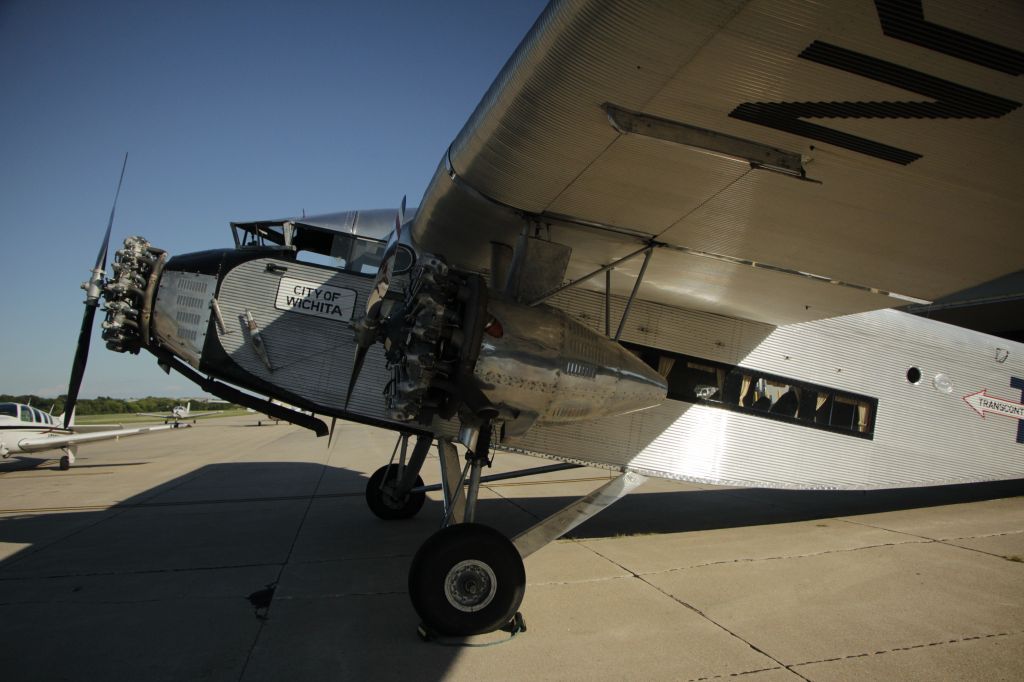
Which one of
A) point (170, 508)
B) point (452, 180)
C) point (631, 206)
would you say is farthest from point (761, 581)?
point (170, 508)

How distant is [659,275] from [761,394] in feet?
7.30

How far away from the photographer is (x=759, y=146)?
10.4ft

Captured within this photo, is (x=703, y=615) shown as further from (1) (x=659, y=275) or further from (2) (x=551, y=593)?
(1) (x=659, y=275)

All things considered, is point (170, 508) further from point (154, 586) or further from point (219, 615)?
point (219, 615)

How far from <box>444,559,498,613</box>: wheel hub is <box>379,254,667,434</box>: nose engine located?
3.50ft

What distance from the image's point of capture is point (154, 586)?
4812mm

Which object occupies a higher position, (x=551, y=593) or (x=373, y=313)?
(x=373, y=313)

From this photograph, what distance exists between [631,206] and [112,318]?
4.37m

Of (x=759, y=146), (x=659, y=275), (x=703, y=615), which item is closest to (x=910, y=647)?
(x=703, y=615)

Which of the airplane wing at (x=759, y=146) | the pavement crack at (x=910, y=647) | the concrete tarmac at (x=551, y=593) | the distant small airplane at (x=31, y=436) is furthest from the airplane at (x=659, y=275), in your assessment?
the distant small airplane at (x=31, y=436)

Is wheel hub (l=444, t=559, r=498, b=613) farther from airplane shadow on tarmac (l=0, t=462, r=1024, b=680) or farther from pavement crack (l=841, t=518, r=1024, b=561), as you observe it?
pavement crack (l=841, t=518, r=1024, b=561)

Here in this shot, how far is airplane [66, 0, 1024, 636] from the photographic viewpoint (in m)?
2.54

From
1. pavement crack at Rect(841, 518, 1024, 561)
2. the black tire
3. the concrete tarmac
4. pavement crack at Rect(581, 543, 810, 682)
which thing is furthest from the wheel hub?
pavement crack at Rect(841, 518, 1024, 561)

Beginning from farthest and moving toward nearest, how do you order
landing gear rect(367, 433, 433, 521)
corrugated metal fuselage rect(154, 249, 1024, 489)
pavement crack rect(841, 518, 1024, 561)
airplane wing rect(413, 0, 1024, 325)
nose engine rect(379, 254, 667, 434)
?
1. landing gear rect(367, 433, 433, 521)
2. pavement crack rect(841, 518, 1024, 561)
3. corrugated metal fuselage rect(154, 249, 1024, 489)
4. nose engine rect(379, 254, 667, 434)
5. airplane wing rect(413, 0, 1024, 325)
